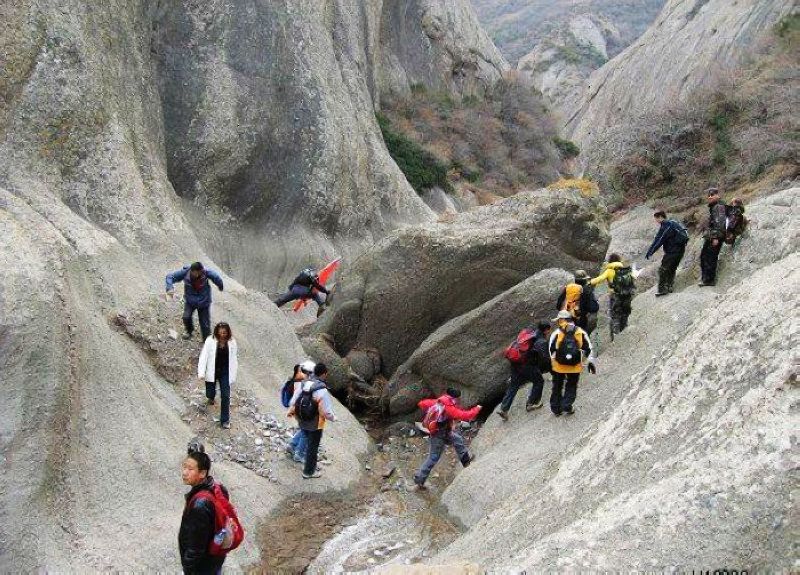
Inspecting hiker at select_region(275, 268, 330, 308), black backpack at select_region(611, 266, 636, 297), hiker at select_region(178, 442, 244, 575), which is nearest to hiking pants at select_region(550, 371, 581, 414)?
black backpack at select_region(611, 266, 636, 297)

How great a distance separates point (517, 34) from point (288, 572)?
115470 mm

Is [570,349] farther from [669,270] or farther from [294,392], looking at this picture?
[669,270]

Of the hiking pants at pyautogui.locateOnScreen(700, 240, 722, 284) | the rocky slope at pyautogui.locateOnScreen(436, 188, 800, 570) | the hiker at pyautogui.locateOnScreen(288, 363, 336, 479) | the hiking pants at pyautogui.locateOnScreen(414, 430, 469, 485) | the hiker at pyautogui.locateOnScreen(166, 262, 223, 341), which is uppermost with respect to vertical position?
the hiker at pyautogui.locateOnScreen(166, 262, 223, 341)

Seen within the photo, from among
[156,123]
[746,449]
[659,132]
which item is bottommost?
[659,132]

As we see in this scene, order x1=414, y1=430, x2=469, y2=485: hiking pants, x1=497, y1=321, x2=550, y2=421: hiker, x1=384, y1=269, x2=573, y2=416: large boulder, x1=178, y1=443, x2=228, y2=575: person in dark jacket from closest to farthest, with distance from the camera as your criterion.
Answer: x1=178, y1=443, x2=228, y2=575: person in dark jacket < x1=414, y1=430, x2=469, y2=485: hiking pants < x1=497, y1=321, x2=550, y2=421: hiker < x1=384, y1=269, x2=573, y2=416: large boulder

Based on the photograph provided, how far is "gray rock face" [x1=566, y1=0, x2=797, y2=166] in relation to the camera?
31548 millimetres

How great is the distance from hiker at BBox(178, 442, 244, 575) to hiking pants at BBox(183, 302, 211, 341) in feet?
20.8

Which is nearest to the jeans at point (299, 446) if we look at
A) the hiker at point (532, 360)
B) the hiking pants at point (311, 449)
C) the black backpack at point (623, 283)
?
the hiking pants at point (311, 449)

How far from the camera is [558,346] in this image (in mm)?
10195

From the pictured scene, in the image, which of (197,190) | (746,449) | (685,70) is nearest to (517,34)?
(685,70)

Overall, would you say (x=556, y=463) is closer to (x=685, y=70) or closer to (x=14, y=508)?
(x=14, y=508)

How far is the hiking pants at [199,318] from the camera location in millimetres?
11531

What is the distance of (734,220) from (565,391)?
4.27 meters

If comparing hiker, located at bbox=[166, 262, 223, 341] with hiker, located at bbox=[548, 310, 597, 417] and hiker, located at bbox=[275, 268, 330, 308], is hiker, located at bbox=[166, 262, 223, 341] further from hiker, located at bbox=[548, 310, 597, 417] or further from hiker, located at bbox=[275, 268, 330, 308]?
hiker, located at bbox=[275, 268, 330, 308]
